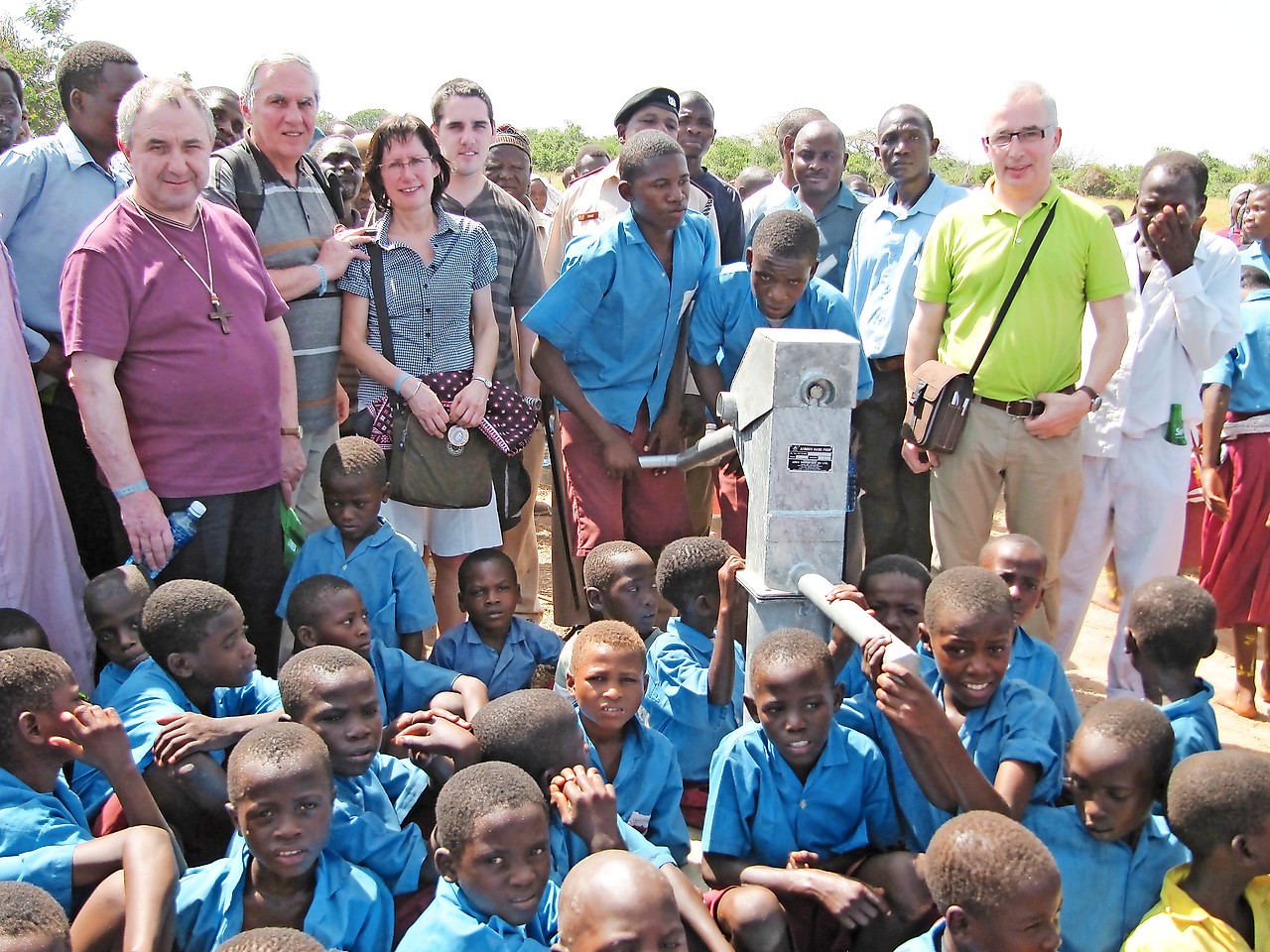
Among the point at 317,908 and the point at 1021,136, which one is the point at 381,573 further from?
the point at 1021,136

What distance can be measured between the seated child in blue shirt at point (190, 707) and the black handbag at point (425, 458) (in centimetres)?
103

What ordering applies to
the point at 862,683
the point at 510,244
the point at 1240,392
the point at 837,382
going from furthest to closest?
the point at 1240,392 < the point at 510,244 < the point at 862,683 < the point at 837,382

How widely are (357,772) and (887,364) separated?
288 cm

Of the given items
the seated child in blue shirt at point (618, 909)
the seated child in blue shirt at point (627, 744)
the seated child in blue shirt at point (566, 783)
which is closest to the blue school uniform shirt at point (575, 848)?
the seated child in blue shirt at point (566, 783)

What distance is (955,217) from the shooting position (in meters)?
4.25

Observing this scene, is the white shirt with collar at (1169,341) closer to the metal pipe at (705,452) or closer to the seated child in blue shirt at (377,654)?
the metal pipe at (705,452)

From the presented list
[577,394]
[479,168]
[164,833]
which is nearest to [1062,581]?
[577,394]

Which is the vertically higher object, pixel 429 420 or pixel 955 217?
pixel 955 217

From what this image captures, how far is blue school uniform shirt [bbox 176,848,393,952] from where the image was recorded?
2402 millimetres

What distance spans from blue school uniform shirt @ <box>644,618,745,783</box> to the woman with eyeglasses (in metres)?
1.24

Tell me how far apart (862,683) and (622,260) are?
5.39 feet

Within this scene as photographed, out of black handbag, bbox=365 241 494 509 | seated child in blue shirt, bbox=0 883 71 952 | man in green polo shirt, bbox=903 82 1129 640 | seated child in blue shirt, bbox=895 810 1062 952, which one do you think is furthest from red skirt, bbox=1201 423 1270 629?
seated child in blue shirt, bbox=0 883 71 952

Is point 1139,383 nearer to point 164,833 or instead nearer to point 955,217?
point 955,217

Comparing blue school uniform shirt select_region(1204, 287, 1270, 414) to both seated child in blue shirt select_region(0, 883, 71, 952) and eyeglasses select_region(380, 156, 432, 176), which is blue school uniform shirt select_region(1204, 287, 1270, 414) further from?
seated child in blue shirt select_region(0, 883, 71, 952)
